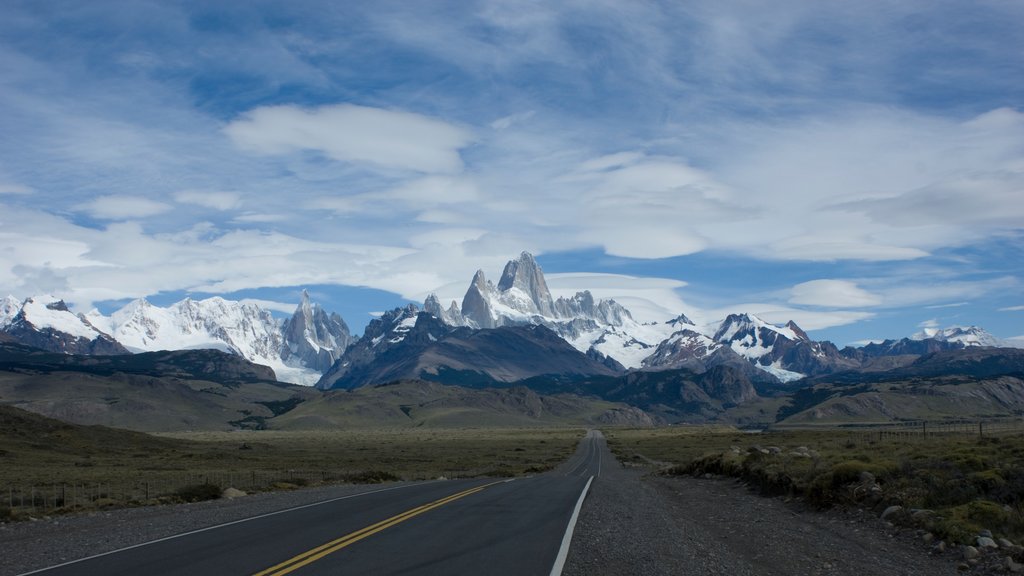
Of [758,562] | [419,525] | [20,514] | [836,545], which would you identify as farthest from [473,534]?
[20,514]

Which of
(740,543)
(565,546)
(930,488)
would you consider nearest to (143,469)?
(565,546)

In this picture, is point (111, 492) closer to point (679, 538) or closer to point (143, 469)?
point (143, 469)

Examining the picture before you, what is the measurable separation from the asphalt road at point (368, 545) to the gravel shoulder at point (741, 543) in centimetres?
102

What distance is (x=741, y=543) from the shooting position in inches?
725

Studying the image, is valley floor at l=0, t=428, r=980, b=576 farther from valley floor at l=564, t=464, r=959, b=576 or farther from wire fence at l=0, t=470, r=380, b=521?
wire fence at l=0, t=470, r=380, b=521

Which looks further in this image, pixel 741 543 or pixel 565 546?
pixel 741 543

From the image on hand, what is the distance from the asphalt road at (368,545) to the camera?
1405 centimetres

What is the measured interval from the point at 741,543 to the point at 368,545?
8497 millimetres

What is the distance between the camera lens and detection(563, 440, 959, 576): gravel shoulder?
15.0 metres

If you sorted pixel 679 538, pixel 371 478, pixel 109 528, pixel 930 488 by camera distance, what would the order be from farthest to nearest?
pixel 371 478
pixel 109 528
pixel 930 488
pixel 679 538

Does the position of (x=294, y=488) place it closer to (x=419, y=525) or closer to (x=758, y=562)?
(x=419, y=525)

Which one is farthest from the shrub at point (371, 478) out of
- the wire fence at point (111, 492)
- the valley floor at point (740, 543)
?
the valley floor at point (740, 543)

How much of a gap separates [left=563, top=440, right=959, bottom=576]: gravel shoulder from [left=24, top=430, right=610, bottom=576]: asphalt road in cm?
102

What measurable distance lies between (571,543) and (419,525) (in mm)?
4340
